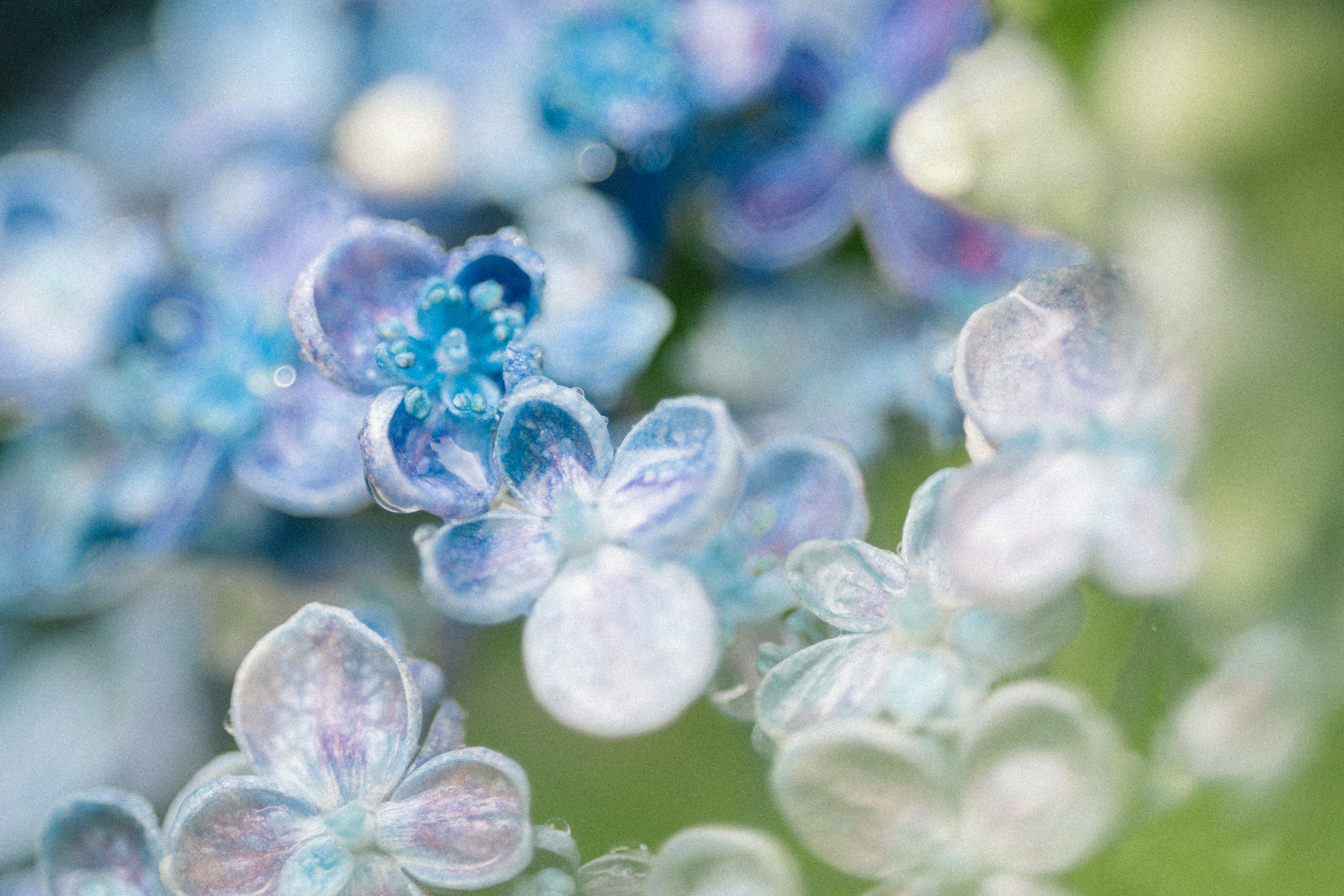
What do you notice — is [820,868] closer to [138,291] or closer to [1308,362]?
[1308,362]

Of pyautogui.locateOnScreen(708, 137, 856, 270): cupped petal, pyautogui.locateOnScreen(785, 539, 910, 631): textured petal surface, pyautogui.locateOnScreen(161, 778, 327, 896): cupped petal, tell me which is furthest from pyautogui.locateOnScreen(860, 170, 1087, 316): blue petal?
pyautogui.locateOnScreen(161, 778, 327, 896): cupped petal

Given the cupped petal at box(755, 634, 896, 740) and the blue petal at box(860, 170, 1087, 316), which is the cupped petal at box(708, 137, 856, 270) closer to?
the blue petal at box(860, 170, 1087, 316)

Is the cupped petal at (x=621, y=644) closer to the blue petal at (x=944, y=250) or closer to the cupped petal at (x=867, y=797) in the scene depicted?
the cupped petal at (x=867, y=797)

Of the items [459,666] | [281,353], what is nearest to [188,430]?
[281,353]

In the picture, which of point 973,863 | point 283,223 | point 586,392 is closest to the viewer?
point 973,863

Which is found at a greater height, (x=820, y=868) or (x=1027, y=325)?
(x=1027, y=325)

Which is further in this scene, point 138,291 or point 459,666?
point 138,291

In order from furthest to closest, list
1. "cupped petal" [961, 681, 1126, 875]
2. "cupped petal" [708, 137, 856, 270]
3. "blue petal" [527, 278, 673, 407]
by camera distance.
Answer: "cupped petal" [708, 137, 856, 270] < "blue petal" [527, 278, 673, 407] < "cupped petal" [961, 681, 1126, 875]
